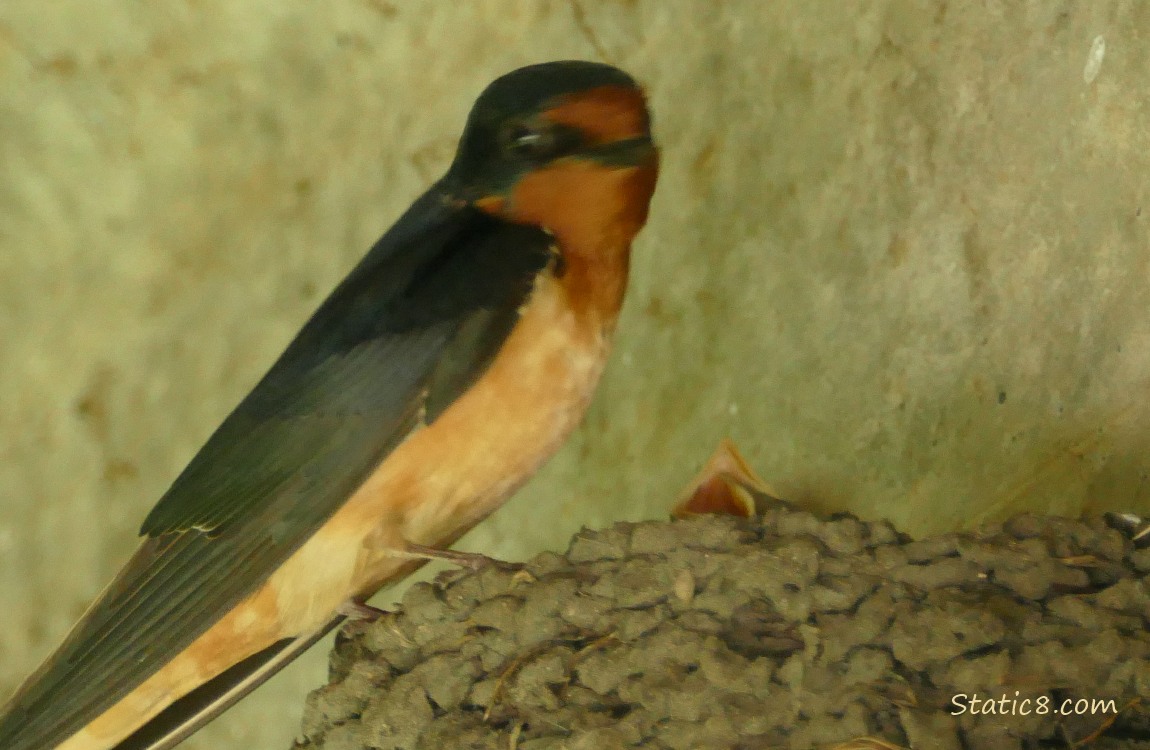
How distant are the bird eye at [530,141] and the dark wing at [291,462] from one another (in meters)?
0.12

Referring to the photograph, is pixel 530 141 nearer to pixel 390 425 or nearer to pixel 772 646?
pixel 390 425

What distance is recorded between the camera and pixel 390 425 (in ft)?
4.88

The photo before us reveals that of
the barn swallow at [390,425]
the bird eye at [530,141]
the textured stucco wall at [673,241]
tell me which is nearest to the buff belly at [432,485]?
the barn swallow at [390,425]

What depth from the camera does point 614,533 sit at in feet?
5.02

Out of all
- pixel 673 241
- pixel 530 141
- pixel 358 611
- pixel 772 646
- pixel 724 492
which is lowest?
pixel 772 646

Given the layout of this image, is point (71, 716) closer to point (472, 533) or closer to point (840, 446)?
Result: point (472, 533)

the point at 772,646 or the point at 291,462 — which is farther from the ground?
the point at 291,462

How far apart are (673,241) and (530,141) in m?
0.72

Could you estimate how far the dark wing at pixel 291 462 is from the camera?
1.47 m

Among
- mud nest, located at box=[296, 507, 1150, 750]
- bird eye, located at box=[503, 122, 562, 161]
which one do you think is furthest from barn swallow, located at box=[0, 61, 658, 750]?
mud nest, located at box=[296, 507, 1150, 750]

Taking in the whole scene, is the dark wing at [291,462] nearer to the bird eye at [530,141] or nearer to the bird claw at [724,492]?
the bird eye at [530,141]

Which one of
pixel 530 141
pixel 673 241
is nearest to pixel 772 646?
pixel 530 141

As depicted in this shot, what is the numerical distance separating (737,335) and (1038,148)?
2.17 feet

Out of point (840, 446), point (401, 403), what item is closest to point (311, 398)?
point (401, 403)
